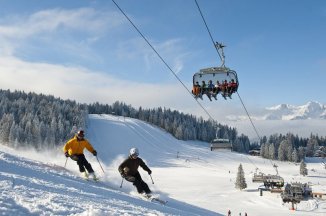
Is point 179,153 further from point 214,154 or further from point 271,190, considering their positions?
point 271,190

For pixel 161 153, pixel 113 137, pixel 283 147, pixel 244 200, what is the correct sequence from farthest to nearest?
pixel 283 147, pixel 113 137, pixel 161 153, pixel 244 200

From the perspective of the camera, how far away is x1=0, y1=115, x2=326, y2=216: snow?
9.57 metres

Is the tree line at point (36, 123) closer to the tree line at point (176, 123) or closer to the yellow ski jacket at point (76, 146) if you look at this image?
the tree line at point (176, 123)

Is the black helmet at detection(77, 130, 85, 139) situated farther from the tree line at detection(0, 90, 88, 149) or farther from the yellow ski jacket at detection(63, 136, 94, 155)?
the tree line at detection(0, 90, 88, 149)

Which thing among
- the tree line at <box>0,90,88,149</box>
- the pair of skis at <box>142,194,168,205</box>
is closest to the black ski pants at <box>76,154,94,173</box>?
the pair of skis at <box>142,194,168,205</box>

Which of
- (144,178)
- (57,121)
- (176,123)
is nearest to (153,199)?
(144,178)

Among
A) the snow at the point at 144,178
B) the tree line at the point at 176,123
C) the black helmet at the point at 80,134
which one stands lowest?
the snow at the point at 144,178

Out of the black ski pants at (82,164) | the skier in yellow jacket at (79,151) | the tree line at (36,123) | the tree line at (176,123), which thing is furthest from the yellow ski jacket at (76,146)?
the tree line at (176,123)

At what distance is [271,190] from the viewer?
226ft

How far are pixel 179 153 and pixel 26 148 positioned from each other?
193 ft

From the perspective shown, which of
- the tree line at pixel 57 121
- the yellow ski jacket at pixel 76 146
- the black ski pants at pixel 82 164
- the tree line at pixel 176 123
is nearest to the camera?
the black ski pants at pixel 82 164

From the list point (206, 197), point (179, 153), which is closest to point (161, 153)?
point (179, 153)

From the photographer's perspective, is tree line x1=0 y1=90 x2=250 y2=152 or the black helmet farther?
tree line x1=0 y1=90 x2=250 y2=152

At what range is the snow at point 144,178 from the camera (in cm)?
957
